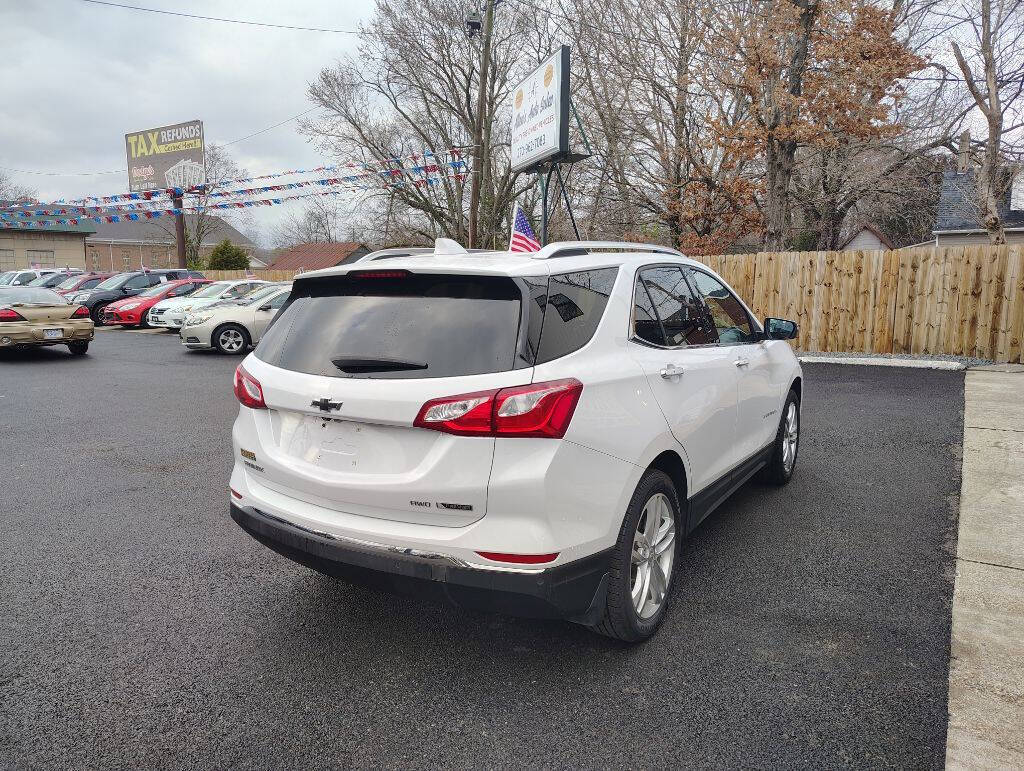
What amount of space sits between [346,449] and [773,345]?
11.4 feet

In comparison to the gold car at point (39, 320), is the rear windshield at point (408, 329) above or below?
above

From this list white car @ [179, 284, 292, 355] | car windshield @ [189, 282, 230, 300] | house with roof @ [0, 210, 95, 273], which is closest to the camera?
white car @ [179, 284, 292, 355]

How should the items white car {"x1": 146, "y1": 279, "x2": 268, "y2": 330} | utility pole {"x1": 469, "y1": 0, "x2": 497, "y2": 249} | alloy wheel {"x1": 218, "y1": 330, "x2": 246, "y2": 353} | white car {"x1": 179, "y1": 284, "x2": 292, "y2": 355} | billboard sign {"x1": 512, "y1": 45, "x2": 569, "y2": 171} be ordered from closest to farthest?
billboard sign {"x1": 512, "y1": 45, "x2": 569, "y2": 171}
white car {"x1": 179, "y1": 284, "x2": 292, "y2": 355}
alloy wheel {"x1": 218, "y1": 330, "x2": 246, "y2": 353}
white car {"x1": 146, "y1": 279, "x2": 268, "y2": 330}
utility pole {"x1": 469, "y1": 0, "x2": 497, "y2": 249}

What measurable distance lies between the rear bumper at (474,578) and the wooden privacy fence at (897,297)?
42.6ft

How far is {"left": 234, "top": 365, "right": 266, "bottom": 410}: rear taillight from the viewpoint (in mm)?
3084

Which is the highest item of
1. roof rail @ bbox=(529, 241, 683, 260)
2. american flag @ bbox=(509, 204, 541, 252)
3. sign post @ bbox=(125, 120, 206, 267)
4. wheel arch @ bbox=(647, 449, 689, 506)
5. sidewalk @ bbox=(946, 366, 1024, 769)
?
sign post @ bbox=(125, 120, 206, 267)

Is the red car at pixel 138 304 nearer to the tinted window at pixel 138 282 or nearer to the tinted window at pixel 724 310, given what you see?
the tinted window at pixel 138 282

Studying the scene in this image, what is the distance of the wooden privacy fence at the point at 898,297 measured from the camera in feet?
40.9

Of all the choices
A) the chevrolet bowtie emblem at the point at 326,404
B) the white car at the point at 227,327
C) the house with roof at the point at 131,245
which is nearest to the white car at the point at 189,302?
the white car at the point at 227,327

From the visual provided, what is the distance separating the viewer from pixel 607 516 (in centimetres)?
272

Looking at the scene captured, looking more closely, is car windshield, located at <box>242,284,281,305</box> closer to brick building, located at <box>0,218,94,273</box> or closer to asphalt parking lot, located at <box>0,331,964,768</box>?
asphalt parking lot, located at <box>0,331,964,768</box>

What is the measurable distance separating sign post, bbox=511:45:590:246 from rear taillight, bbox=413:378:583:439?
10.7 metres

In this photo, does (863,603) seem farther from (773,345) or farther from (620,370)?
(773,345)

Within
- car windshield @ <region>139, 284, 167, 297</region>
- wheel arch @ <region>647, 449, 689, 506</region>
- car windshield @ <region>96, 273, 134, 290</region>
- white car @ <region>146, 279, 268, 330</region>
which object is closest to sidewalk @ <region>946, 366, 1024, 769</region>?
wheel arch @ <region>647, 449, 689, 506</region>
